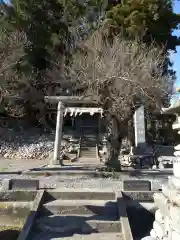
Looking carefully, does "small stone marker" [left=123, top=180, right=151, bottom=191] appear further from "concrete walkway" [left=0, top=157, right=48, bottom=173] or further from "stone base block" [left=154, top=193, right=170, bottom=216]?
"concrete walkway" [left=0, top=157, right=48, bottom=173]

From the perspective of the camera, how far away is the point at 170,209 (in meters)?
5.14

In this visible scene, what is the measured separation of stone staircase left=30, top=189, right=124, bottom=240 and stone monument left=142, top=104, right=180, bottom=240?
1.69 meters

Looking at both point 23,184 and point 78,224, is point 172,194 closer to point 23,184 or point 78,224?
point 78,224

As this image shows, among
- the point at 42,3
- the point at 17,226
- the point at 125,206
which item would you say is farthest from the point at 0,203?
the point at 42,3

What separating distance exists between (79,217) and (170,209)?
10.9ft

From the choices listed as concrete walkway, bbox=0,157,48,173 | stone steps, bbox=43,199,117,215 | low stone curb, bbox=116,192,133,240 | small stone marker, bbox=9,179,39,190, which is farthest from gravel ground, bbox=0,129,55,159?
low stone curb, bbox=116,192,133,240

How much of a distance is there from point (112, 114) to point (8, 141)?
13.8 meters

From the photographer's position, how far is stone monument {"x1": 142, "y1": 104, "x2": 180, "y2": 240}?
4914mm

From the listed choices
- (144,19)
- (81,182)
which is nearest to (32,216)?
(81,182)

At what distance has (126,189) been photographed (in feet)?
30.6

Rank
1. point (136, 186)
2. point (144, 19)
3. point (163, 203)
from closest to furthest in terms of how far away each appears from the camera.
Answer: point (163, 203), point (136, 186), point (144, 19)

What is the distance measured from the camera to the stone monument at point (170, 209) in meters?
4.91

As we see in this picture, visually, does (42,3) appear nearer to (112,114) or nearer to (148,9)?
(148,9)

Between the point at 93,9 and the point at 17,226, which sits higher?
the point at 93,9
